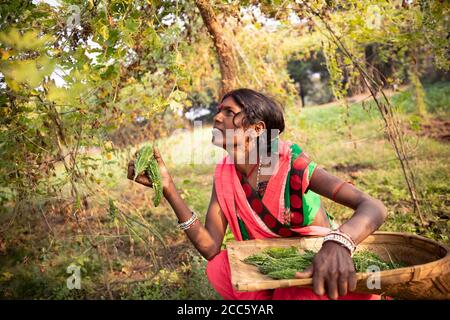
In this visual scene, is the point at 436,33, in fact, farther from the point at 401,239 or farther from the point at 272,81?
the point at 401,239

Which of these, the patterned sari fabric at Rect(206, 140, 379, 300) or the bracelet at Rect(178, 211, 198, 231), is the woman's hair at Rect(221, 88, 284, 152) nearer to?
the patterned sari fabric at Rect(206, 140, 379, 300)

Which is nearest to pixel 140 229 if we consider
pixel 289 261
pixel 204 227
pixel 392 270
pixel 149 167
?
pixel 204 227

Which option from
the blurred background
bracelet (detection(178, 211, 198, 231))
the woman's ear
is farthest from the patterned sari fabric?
the blurred background

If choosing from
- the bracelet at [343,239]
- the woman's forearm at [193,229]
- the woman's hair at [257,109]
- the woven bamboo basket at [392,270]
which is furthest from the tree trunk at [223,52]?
the bracelet at [343,239]

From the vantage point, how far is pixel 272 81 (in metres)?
4.74

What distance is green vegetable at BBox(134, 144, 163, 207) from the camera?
2.07 metres

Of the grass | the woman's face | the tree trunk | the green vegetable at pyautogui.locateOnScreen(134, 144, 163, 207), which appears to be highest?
the tree trunk

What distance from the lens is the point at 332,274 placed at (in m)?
1.62

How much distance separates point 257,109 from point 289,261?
890 mm

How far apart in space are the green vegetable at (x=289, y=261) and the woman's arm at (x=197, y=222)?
1.06 ft

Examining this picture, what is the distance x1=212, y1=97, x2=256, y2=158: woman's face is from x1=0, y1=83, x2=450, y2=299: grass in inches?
27.3

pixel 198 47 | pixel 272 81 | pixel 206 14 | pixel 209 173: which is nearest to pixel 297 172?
pixel 206 14

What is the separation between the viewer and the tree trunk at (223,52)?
3.59 m

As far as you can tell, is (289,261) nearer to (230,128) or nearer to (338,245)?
(338,245)
